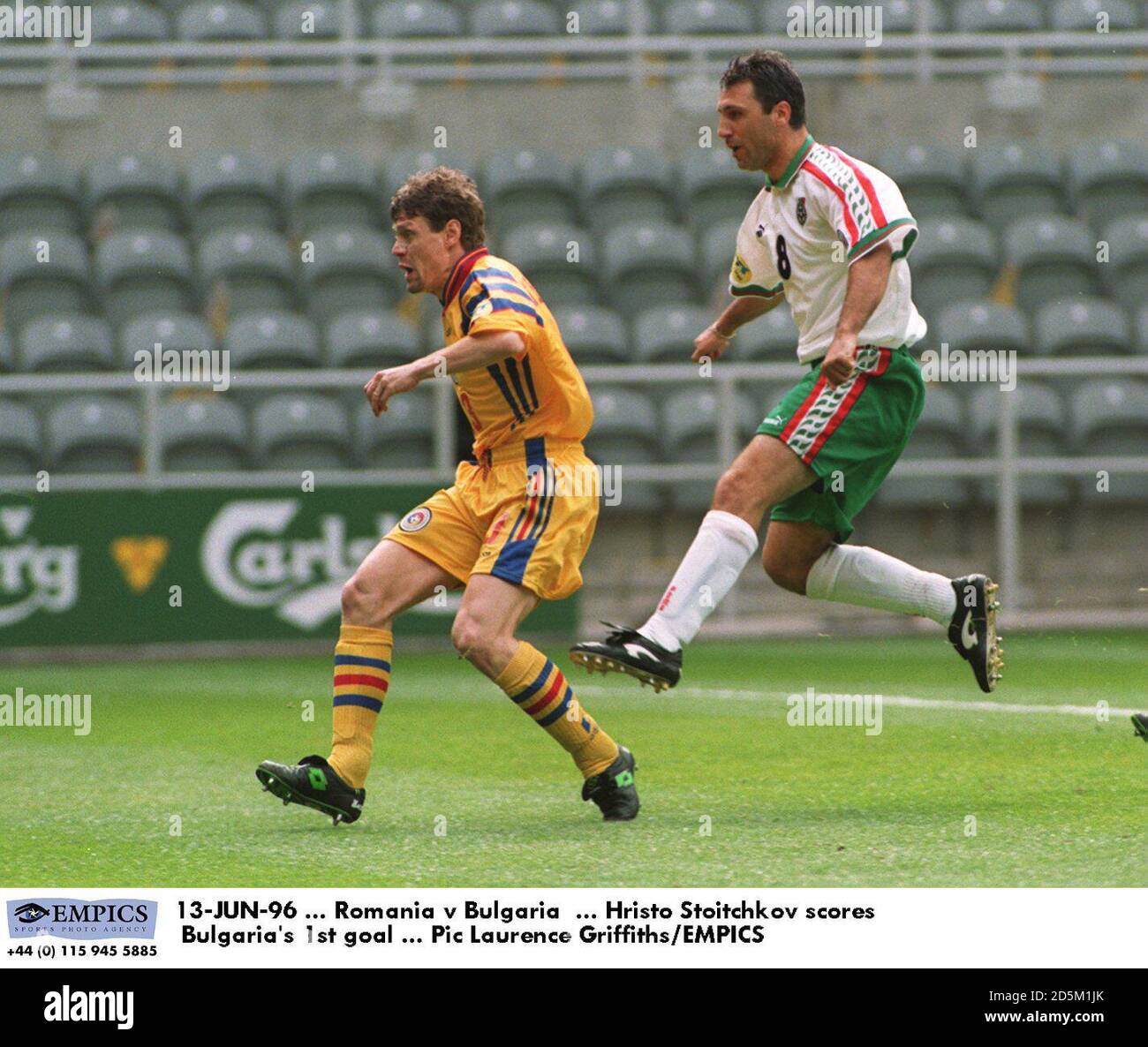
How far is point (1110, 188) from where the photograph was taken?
49.8ft

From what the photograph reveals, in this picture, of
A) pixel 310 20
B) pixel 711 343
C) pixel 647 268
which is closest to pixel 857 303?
pixel 711 343

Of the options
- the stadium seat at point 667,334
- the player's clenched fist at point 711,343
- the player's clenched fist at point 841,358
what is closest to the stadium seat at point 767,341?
the stadium seat at point 667,334

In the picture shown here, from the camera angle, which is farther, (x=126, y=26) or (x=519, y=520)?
(x=126, y=26)

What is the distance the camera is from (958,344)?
1331 cm

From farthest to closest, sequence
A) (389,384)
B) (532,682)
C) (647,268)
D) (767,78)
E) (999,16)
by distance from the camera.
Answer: (999,16) < (647,268) < (767,78) < (532,682) < (389,384)

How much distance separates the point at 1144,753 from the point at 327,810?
2748 mm

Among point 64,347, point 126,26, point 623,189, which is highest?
point 126,26

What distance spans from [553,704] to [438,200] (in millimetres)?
1398

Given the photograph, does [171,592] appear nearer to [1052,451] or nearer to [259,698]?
[259,698]

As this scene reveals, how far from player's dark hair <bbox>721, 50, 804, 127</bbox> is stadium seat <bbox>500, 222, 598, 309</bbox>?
8.32 metres

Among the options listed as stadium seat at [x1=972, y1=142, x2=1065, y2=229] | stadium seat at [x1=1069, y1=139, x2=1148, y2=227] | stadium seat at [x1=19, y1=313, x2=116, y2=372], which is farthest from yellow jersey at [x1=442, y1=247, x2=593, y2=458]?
stadium seat at [x1=1069, y1=139, x2=1148, y2=227]

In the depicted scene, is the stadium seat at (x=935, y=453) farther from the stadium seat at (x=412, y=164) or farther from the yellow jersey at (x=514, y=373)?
the yellow jersey at (x=514, y=373)

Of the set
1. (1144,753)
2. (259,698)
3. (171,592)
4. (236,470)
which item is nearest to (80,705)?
(259,698)

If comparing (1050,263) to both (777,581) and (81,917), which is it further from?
(81,917)
